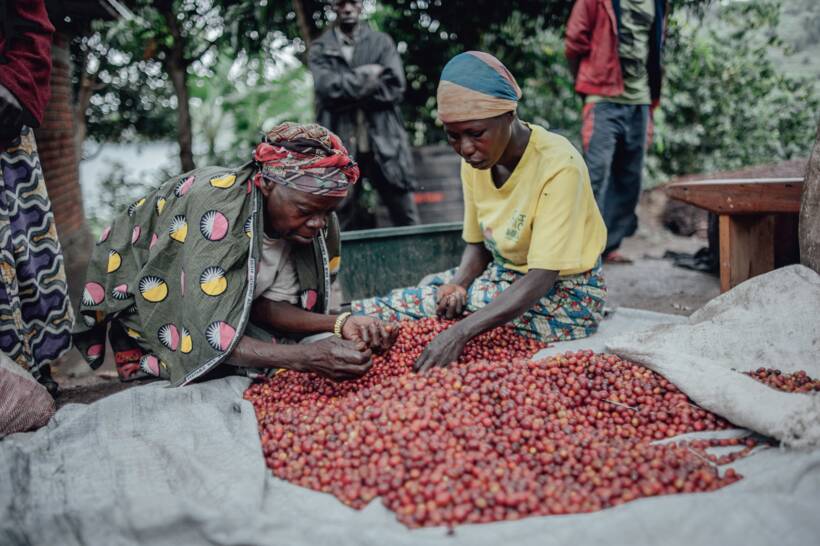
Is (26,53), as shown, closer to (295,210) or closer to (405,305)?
(295,210)

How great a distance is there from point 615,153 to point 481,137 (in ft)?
8.80

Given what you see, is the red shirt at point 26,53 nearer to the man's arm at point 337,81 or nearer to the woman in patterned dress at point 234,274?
the woman in patterned dress at point 234,274

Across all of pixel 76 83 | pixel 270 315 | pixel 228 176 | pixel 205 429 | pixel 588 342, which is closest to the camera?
pixel 205 429

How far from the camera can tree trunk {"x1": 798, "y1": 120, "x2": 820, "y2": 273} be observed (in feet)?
8.06

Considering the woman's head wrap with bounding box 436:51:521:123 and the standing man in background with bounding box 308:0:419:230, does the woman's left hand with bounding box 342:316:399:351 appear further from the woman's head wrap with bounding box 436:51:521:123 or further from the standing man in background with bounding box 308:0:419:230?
the standing man in background with bounding box 308:0:419:230

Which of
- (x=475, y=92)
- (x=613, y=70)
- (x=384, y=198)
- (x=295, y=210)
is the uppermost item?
(x=613, y=70)

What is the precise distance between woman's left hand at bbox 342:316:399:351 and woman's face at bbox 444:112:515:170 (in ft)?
2.47

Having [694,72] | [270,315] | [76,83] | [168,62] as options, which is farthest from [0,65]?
[694,72]

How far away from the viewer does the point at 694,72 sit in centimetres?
725

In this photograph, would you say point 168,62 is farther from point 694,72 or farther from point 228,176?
point 694,72

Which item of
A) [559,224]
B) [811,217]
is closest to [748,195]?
Answer: [811,217]

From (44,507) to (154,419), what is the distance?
1.42ft

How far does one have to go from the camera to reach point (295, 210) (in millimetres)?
2221

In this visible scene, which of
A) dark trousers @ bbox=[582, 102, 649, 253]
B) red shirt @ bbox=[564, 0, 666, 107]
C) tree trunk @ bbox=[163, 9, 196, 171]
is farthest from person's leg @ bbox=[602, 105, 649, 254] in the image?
tree trunk @ bbox=[163, 9, 196, 171]
